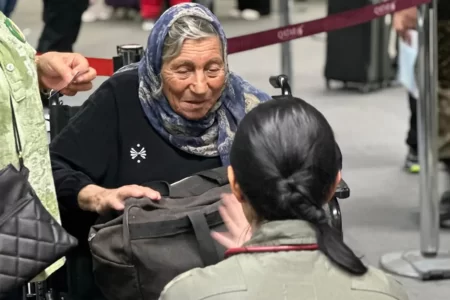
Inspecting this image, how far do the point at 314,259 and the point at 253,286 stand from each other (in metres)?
0.11

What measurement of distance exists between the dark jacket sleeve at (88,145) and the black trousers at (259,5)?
24.5ft

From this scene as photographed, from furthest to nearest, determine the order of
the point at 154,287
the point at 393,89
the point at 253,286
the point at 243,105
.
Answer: the point at 393,89, the point at 243,105, the point at 154,287, the point at 253,286

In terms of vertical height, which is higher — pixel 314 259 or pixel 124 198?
pixel 314 259

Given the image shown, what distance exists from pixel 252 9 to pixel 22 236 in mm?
8175

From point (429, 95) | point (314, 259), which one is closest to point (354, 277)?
point (314, 259)

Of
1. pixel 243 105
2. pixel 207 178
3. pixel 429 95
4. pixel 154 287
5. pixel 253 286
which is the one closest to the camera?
pixel 253 286

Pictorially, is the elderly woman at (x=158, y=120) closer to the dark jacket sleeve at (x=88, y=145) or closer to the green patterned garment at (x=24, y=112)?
the dark jacket sleeve at (x=88, y=145)

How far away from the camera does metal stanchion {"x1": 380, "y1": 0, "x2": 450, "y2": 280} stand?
11.6ft

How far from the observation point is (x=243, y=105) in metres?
2.71

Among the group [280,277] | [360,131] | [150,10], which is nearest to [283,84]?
[280,277]

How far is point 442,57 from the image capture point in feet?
13.5

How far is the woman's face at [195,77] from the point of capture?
102 inches

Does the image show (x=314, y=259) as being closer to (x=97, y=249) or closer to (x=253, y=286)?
(x=253, y=286)

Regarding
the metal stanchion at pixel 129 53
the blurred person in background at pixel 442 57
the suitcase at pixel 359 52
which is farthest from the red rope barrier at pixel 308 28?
the suitcase at pixel 359 52
